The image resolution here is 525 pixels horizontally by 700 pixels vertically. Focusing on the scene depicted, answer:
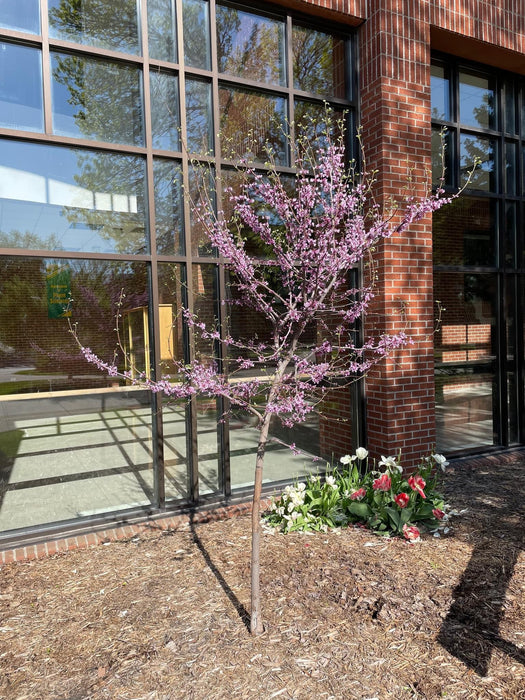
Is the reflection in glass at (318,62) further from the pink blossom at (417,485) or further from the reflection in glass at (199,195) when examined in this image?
the pink blossom at (417,485)

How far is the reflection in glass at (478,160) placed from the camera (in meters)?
6.06

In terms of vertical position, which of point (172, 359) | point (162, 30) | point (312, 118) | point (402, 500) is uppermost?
point (162, 30)

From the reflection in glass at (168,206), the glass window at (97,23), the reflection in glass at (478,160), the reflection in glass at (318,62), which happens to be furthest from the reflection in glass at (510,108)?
the glass window at (97,23)

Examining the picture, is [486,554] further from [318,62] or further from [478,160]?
[318,62]

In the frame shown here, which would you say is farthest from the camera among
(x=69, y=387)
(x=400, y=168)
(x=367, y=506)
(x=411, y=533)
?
(x=400, y=168)

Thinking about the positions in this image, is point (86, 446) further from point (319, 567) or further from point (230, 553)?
point (319, 567)

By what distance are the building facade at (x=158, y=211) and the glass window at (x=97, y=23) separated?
2 cm

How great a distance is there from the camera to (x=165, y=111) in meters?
4.40

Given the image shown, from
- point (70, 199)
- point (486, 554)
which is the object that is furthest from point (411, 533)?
point (70, 199)

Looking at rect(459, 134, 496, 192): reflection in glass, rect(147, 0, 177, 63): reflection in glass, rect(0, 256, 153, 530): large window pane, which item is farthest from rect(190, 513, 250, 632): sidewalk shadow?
rect(459, 134, 496, 192): reflection in glass

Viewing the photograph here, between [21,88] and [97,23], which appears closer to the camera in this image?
[21,88]

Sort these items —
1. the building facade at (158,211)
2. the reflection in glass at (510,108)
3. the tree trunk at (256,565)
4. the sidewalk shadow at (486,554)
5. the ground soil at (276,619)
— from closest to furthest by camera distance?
the ground soil at (276,619) < the sidewalk shadow at (486,554) < the tree trunk at (256,565) < the building facade at (158,211) < the reflection in glass at (510,108)

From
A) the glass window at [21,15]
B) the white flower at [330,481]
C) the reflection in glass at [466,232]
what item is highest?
the glass window at [21,15]

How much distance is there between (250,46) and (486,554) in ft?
15.8
